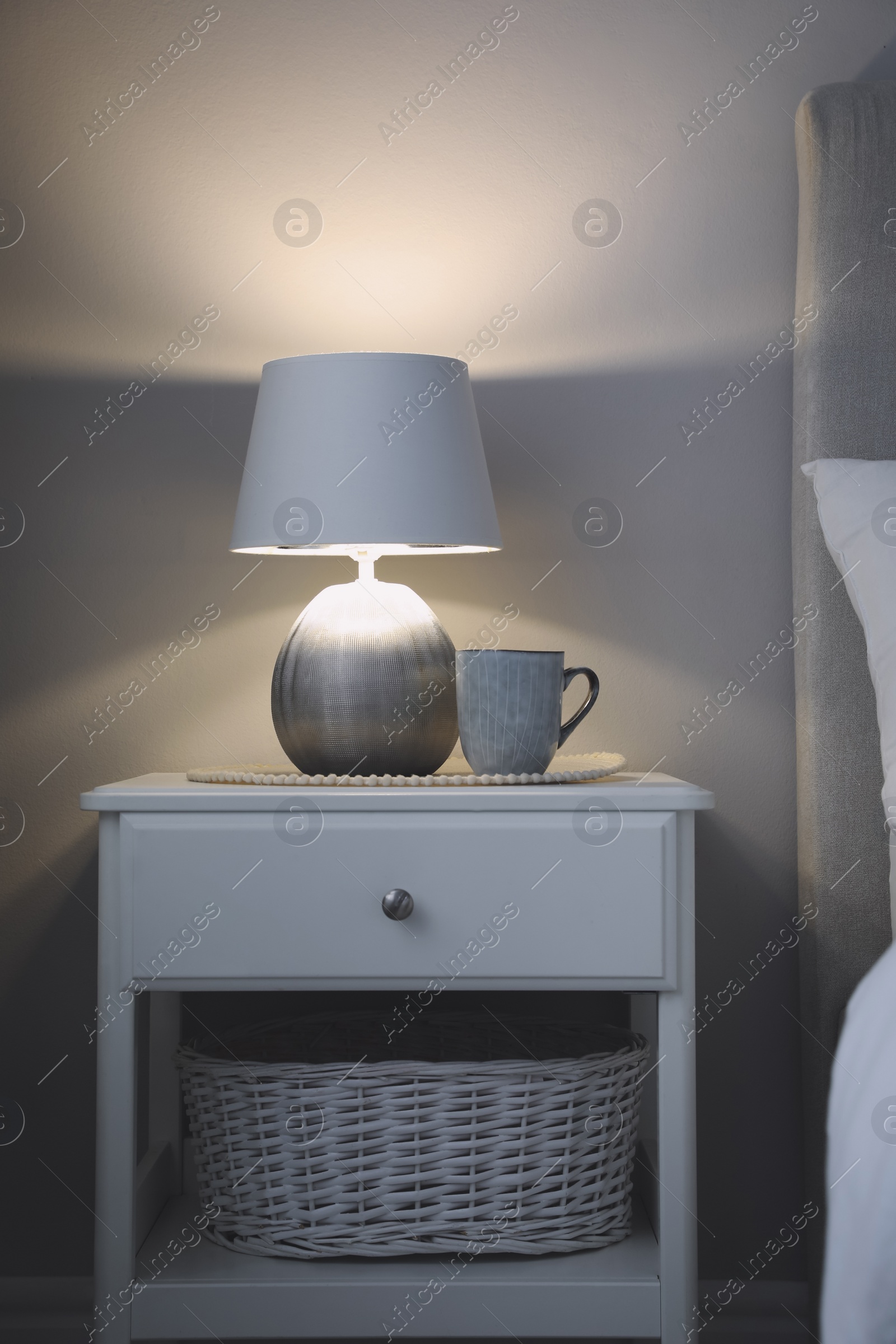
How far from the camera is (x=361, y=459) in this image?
1.06m

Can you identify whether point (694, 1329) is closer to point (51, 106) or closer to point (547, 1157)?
point (547, 1157)

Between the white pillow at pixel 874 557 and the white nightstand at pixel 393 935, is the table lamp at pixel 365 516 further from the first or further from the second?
the white pillow at pixel 874 557

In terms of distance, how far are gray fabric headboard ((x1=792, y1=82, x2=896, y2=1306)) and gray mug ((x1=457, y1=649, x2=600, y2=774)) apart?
38 cm

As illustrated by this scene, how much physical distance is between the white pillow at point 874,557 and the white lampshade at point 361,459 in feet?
1.27

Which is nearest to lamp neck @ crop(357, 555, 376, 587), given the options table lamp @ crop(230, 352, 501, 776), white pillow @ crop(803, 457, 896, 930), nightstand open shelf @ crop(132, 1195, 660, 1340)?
table lamp @ crop(230, 352, 501, 776)

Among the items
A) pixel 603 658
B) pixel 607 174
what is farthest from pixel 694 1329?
pixel 607 174

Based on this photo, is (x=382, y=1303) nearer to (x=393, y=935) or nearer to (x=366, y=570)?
(x=393, y=935)

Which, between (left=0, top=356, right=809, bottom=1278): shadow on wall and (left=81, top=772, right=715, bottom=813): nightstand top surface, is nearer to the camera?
(left=81, top=772, right=715, bottom=813): nightstand top surface

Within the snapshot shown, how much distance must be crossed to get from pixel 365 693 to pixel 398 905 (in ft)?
0.80

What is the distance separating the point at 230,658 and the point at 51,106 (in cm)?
76

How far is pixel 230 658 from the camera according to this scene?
1349 mm

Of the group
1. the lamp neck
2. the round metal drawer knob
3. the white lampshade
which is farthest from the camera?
the lamp neck

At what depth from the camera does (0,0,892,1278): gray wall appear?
1347mm

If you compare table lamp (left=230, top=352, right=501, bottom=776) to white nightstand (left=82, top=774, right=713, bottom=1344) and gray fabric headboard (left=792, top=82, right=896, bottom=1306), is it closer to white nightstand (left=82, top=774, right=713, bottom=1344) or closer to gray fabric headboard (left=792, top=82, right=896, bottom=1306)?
white nightstand (left=82, top=774, right=713, bottom=1344)
